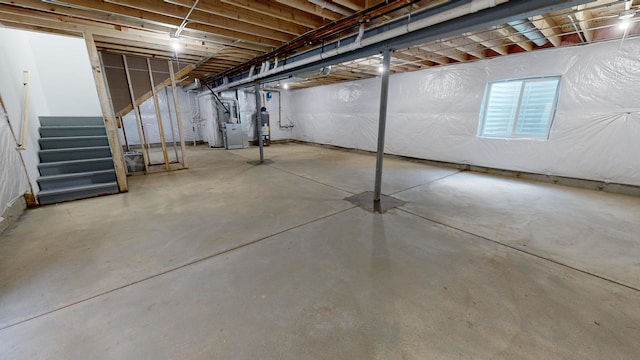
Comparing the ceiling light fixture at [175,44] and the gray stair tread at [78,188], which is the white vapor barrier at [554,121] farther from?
the gray stair tread at [78,188]

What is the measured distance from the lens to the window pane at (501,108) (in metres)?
4.72

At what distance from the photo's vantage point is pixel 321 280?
1.79m

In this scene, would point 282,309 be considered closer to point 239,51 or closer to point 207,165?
point 239,51

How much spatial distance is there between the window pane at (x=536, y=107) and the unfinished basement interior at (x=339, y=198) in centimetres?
3

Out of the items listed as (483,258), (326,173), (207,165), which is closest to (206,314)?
(483,258)

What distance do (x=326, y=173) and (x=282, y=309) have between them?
3717 mm

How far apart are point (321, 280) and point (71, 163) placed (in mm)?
4463

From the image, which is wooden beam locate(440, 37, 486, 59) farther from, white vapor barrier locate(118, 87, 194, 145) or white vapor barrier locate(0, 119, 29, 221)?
white vapor barrier locate(118, 87, 194, 145)

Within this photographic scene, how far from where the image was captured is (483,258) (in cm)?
206

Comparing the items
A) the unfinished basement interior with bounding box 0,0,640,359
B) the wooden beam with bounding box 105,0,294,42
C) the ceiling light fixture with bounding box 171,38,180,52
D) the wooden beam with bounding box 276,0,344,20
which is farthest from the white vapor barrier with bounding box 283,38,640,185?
the ceiling light fixture with bounding box 171,38,180,52

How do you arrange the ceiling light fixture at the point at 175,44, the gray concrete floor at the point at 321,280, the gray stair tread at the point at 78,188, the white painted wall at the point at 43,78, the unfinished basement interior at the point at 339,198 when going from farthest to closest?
1. the ceiling light fixture at the point at 175,44
2. the gray stair tread at the point at 78,188
3. the white painted wall at the point at 43,78
4. the unfinished basement interior at the point at 339,198
5. the gray concrete floor at the point at 321,280

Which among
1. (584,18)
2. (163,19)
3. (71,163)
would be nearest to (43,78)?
(71,163)

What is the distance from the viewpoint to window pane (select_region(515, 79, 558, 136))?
14.1ft

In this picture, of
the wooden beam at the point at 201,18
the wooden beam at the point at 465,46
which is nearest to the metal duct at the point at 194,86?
the wooden beam at the point at 201,18
